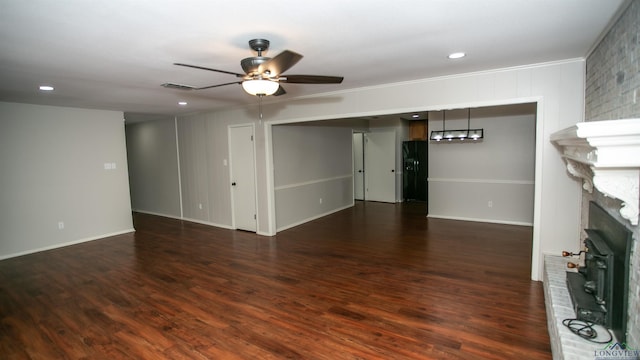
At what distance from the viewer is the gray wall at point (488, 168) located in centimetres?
607

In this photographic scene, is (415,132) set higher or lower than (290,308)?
higher

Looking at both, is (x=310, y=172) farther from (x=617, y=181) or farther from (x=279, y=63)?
(x=617, y=181)

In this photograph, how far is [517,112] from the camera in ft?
19.8

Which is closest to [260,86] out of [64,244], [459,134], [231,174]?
[231,174]

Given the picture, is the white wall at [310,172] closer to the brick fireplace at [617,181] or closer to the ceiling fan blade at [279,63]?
the ceiling fan blade at [279,63]

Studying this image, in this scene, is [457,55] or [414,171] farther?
[414,171]

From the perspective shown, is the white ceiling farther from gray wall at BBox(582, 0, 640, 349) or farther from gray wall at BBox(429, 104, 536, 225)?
gray wall at BBox(429, 104, 536, 225)

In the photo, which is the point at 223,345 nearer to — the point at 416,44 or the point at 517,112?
the point at 416,44

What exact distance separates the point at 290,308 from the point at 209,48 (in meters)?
2.46

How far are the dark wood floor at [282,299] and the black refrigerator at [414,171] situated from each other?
3433 mm

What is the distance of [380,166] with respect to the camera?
9195mm

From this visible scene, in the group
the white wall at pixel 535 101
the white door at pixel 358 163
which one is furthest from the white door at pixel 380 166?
the white wall at pixel 535 101

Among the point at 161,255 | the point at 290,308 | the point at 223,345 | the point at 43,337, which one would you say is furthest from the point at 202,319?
the point at 161,255

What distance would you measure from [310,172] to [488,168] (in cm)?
354
